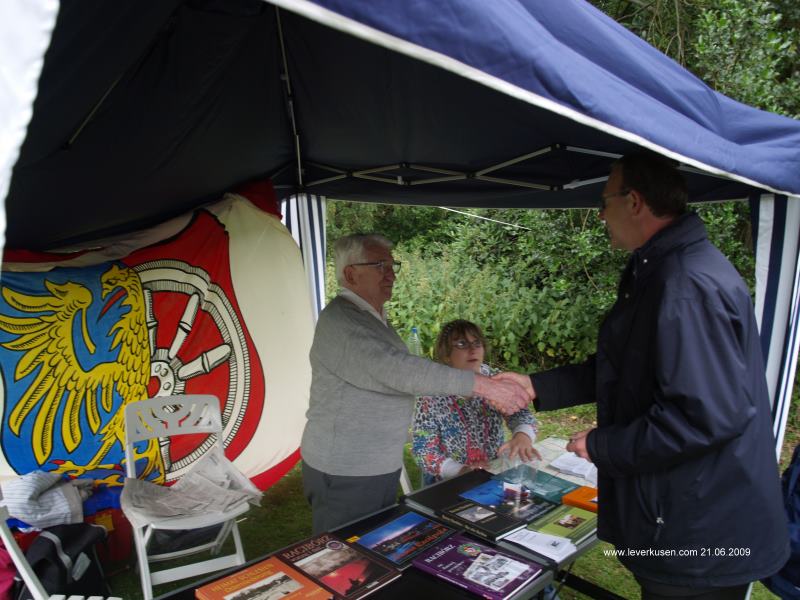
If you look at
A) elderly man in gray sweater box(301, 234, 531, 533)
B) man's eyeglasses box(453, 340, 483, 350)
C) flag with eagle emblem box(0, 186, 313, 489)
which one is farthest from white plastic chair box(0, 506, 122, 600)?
man's eyeglasses box(453, 340, 483, 350)

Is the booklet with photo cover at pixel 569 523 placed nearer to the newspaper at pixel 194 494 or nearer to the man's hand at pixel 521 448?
the man's hand at pixel 521 448

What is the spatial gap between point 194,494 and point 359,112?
2.30 m

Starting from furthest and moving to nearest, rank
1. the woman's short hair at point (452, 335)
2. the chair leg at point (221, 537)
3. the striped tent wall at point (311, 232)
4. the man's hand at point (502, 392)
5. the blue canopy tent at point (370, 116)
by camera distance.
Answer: the striped tent wall at point (311, 232) → the chair leg at point (221, 537) → the woman's short hair at point (452, 335) → the man's hand at point (502, 392) → the blue canopy tent at point (370, 116)

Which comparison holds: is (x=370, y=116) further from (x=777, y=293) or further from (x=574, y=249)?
(x=574, y=249)

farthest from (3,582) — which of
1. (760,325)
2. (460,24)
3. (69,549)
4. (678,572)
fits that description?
(760,325)

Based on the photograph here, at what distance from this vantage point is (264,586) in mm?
1530

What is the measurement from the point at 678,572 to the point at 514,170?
2.21 metres

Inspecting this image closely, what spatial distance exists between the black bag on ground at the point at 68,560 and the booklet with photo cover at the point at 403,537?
5.64 ft

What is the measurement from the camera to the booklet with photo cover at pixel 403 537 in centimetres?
172

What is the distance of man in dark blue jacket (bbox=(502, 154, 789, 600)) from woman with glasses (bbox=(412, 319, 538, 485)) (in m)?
1.11

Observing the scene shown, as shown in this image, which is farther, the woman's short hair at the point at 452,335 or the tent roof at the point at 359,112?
the woman's short hair at the point at 452,335

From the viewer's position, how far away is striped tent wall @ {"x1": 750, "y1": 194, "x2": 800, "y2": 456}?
246 cm

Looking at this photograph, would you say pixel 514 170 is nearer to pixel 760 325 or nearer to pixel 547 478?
pixel 760 325

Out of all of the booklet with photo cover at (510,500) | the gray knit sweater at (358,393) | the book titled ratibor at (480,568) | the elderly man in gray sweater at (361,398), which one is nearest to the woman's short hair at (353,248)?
the elderly man in gray sweater at (361,398)
